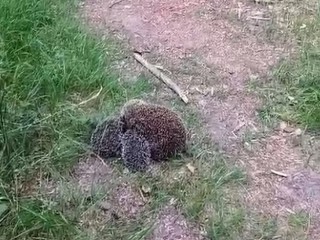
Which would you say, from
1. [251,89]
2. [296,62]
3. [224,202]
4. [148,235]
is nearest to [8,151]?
[148,235]

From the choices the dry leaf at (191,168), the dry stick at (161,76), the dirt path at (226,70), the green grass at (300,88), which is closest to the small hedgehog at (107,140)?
the dry leaf at (191,168)

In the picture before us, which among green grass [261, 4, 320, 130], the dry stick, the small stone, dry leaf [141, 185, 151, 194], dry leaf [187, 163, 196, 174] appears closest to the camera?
dry leaf [141, 185, 151, 194]

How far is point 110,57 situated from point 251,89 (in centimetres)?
86

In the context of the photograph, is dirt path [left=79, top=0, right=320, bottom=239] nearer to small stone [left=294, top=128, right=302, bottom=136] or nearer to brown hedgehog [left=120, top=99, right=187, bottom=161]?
small stone [left=294, top=128, right=302, bottom=136]

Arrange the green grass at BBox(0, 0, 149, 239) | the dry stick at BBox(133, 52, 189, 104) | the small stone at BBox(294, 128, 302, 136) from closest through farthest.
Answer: the green grass at BBox(0, 0, 149, 239)
the small stone at BBox(294, 128, 302, 136)
the dry stick at BBox(133, 52, 189, 104)

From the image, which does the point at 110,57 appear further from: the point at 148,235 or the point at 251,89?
the point at 148,235

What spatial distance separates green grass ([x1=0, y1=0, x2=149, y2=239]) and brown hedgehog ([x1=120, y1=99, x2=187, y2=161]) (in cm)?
23

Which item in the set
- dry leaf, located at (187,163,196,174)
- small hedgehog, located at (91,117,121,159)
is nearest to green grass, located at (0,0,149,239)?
small hedgehog, located at (91,117,121,159)

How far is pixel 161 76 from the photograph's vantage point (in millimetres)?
3939

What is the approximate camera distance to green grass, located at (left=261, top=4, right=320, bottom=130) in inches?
145

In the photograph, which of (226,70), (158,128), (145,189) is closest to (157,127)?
(158,128)

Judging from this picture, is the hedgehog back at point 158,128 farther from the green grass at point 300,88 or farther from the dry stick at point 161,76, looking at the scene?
the green grass at point 300,88

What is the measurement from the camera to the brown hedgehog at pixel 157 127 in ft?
10.6

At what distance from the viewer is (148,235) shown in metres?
2.85
